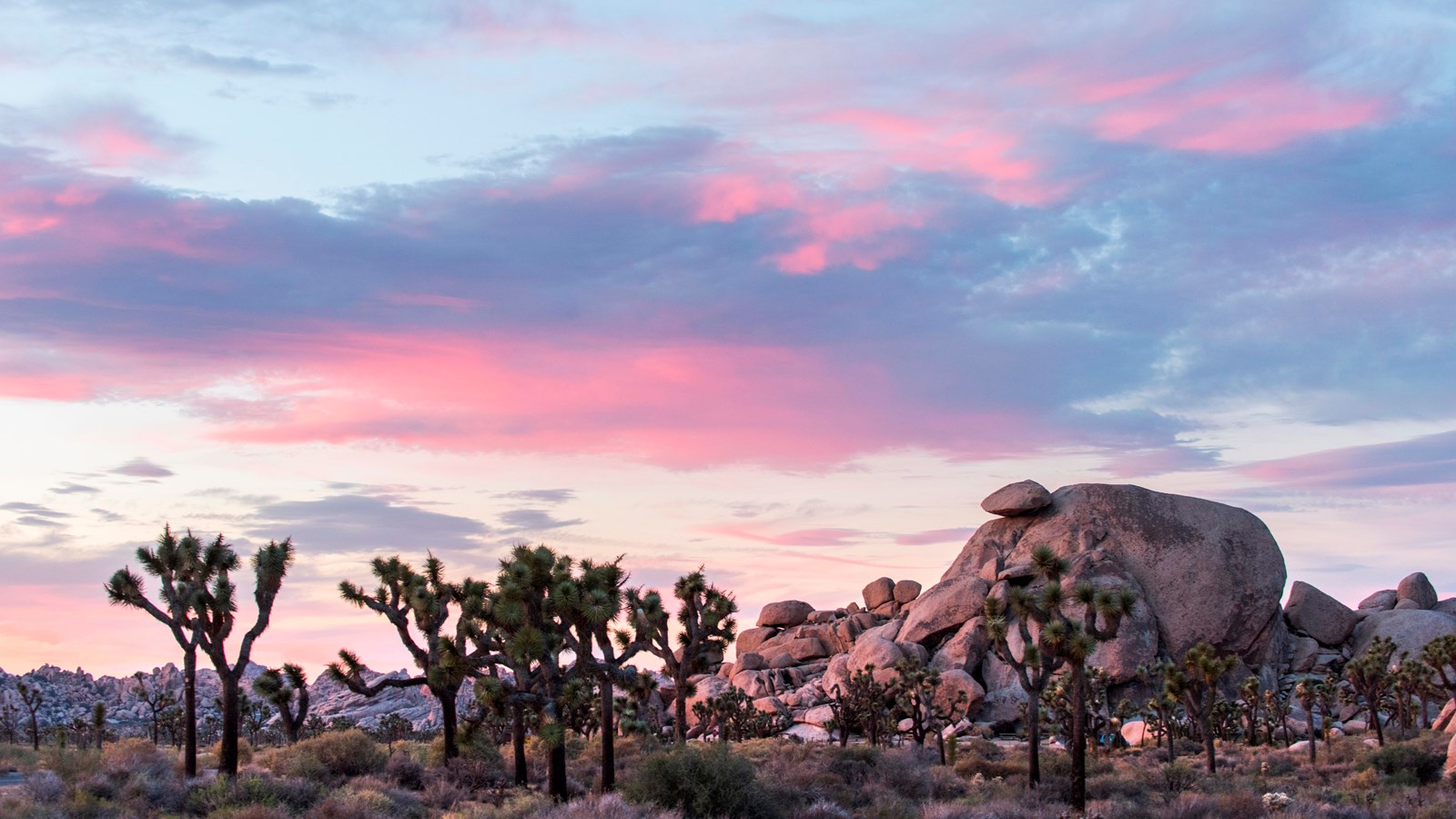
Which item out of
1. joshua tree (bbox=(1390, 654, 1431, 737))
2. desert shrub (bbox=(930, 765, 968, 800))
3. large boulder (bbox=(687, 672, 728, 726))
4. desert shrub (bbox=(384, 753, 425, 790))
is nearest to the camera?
desert shrub (bbox=(384, 753, 425, 790))

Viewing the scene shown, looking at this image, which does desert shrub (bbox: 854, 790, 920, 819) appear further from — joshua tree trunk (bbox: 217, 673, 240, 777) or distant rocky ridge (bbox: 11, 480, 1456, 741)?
distant rocky ridge (bbox: 11, 480, 1456, 741)

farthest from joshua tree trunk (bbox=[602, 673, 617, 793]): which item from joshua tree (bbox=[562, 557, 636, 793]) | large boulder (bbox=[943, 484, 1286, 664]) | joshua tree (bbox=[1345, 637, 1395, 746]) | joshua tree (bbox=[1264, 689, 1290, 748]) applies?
large boulder (bbox=[943, 484, 1286, 664])

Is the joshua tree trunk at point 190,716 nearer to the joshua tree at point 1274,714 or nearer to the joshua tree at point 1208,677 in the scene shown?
the joshua tree at point 1208,677

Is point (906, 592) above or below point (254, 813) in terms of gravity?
above

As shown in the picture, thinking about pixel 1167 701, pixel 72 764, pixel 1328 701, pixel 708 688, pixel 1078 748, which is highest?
pixel 72 764

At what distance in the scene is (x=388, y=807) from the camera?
2958 centimetres

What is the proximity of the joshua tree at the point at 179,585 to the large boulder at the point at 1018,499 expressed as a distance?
7037cm

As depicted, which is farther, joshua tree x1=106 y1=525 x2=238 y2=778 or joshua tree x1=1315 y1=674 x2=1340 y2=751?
joshua tree x1=1315 y1=674 x2=1340 y2=751

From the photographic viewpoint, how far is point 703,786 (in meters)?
28.6

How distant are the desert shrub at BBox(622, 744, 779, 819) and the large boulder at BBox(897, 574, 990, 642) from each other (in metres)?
62.3

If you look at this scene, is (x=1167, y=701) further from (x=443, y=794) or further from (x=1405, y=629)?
(x=1405, y=629)

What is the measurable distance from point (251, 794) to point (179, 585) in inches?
424

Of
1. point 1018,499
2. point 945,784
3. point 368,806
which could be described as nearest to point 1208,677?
point 945,784

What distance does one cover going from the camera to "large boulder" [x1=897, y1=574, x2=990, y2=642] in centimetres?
9000
